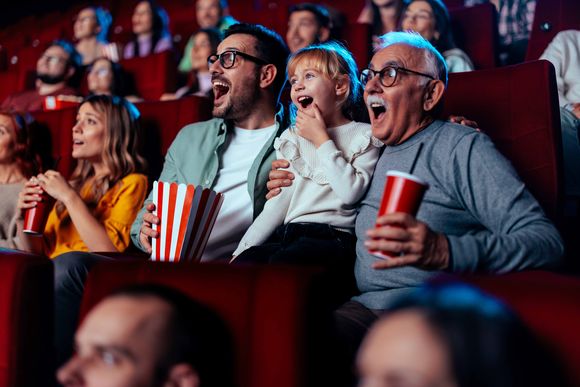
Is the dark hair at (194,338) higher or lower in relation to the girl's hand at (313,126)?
lower

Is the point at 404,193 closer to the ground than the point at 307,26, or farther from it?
closer to the ground

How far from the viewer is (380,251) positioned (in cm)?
55

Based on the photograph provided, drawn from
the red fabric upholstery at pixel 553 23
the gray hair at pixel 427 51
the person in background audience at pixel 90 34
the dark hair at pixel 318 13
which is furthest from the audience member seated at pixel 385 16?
the person in background audience at pixel 90 34

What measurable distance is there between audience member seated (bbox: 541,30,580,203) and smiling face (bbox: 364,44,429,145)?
32 centimetres

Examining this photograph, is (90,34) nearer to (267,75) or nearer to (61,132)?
(61,132)

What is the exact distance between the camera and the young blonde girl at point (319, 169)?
777mm

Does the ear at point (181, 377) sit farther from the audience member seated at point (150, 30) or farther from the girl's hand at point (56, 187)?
the audience member seated at point (150, 30)

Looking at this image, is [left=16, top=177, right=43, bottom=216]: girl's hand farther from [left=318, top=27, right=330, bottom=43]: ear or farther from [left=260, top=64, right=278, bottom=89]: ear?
[left=318, top=27, right=330, bottom=43]: ear

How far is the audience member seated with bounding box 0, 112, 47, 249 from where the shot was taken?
47.9 inches

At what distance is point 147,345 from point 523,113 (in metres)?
0.57

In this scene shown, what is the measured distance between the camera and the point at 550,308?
1.49 feet

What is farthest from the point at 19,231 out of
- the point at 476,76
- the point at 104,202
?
the point at 476,76

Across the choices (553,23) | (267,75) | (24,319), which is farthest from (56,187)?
(553,23)

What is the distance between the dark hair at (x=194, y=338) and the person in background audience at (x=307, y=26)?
113cm
